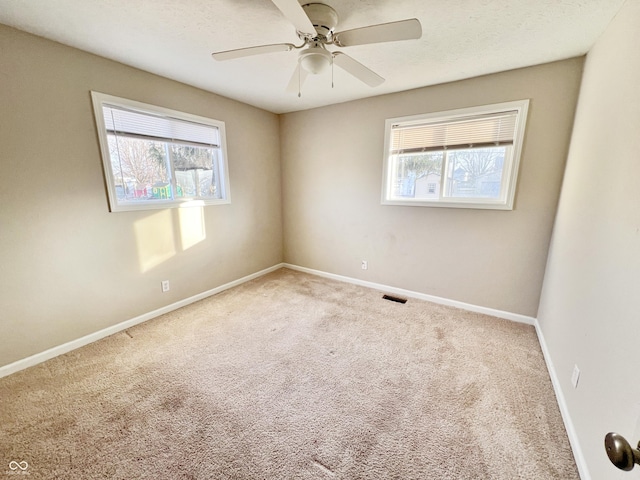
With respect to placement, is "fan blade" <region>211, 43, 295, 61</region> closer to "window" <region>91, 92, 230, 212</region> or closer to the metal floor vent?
"window" <region>91, 92, 230, 212</region>

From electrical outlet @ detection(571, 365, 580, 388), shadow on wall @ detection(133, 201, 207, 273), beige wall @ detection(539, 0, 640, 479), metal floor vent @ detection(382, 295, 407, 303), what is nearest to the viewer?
beige wall @ detection(539, 0, 640, 479)

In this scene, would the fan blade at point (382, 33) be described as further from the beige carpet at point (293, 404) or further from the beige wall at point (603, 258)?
the beige carpet at point (293, 404)

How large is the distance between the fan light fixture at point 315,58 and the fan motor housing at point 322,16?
0.40 feet

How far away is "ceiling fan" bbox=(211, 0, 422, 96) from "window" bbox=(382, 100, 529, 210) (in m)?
1.32

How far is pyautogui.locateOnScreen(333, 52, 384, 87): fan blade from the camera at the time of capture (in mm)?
1671

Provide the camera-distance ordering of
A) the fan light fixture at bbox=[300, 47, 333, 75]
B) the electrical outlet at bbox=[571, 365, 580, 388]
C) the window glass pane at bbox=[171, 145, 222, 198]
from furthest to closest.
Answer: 1. the window glass pane at bbox=[171, 145, 222, 198]
2. the fan light fixture at bbox=[300, 47, 333, 75]
3. the electrical outlet at bbox=[571, 365, 580, 388]

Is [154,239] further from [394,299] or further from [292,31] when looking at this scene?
[394,299]

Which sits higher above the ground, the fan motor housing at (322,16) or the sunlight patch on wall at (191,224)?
the fan motor housing at (322,16)

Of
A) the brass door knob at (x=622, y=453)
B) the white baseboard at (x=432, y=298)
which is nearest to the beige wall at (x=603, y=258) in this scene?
the brass door knob at (x=622, y=453)

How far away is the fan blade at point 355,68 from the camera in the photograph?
1.67m

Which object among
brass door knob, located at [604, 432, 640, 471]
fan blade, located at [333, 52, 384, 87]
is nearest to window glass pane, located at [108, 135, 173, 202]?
fan blade, located at [333, 52, 384, 87]

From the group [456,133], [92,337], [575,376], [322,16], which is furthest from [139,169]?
[575,376]
